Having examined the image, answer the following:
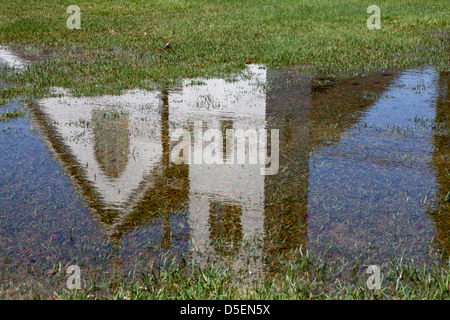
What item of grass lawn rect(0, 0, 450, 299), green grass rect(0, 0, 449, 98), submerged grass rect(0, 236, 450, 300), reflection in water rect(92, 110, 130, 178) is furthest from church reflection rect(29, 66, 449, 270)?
green grass rect(0, 0, 449, 98)

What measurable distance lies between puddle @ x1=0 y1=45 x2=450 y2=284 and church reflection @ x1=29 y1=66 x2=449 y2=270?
0.06ft

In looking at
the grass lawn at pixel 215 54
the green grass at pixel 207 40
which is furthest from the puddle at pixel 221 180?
the green grass at pixel 207 40

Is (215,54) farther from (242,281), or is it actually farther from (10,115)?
(242,281)

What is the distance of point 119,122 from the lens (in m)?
7.20

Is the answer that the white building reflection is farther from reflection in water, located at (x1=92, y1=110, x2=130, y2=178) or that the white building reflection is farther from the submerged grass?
the submerged grass

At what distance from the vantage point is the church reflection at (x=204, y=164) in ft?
14.0

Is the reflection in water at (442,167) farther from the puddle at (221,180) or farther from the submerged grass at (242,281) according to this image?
the submerged grass at (242,281)

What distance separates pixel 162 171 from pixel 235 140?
1.34 m

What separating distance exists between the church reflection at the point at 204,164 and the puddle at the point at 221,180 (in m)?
0.02

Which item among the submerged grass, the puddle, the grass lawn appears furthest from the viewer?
the puddle

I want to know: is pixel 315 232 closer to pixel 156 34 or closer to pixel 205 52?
pixel 205 52

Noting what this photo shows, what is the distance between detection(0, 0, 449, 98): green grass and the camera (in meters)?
10.8
